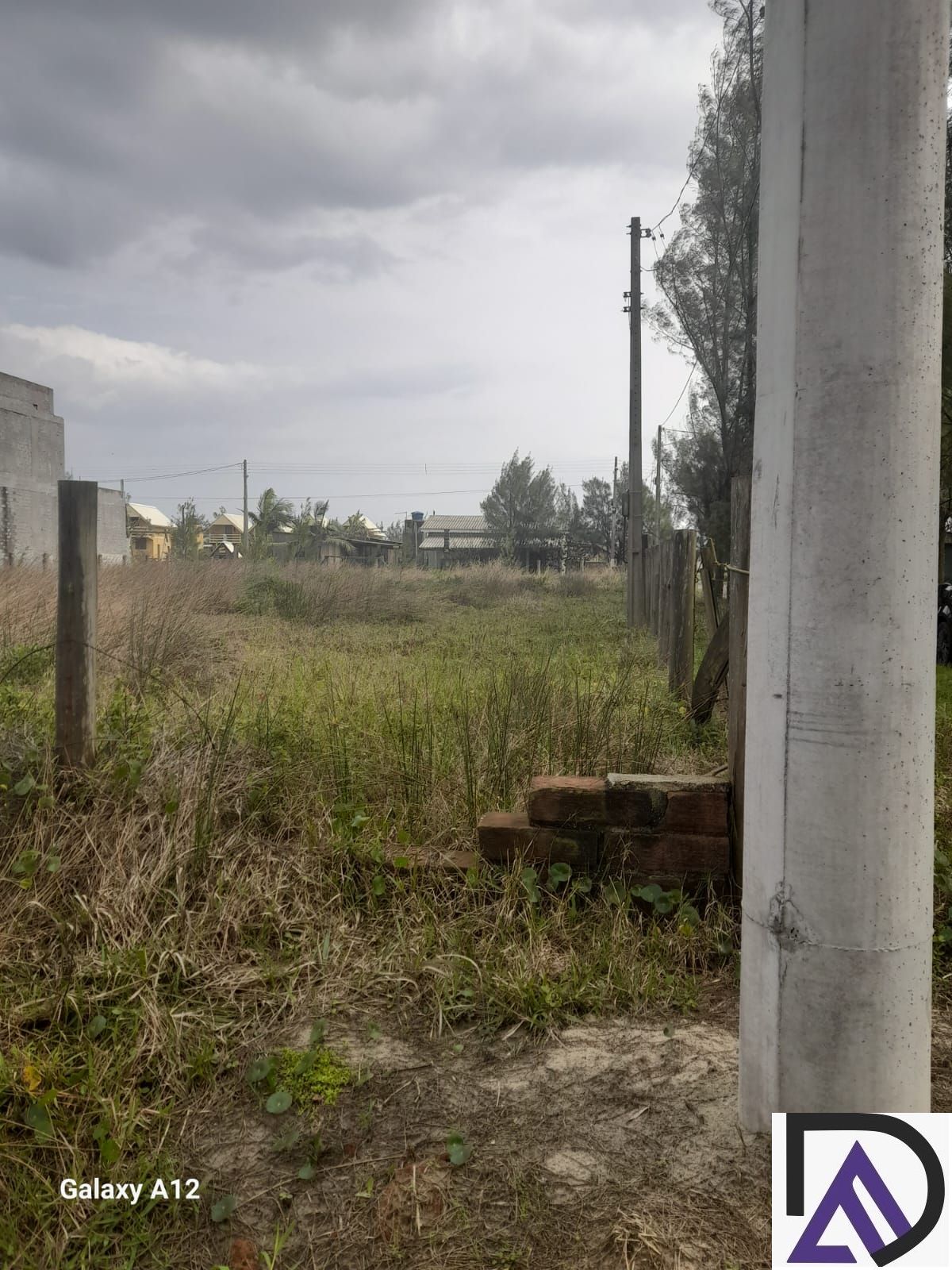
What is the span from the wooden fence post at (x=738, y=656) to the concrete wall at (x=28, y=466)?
18374 millimetres

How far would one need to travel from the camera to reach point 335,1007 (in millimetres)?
2492

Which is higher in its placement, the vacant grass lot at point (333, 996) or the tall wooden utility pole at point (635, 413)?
the tall wooden utility pole at point (635, 413)

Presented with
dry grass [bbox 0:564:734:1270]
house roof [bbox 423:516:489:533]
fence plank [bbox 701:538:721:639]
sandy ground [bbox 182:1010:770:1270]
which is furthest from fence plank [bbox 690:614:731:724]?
house roof [bbox 423:516:489:533]

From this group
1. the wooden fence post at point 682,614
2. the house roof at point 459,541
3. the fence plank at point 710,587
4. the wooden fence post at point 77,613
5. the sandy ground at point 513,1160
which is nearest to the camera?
the sandy ground at point 513,1160

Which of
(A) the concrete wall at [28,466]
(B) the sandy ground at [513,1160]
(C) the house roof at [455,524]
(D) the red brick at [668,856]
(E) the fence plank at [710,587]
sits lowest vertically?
(B) the sandy ground at [513,1160]

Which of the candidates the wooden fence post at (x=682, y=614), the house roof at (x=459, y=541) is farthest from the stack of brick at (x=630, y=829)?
the house roof at (x=459, y=541)

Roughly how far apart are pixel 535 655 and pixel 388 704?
3.17 meters

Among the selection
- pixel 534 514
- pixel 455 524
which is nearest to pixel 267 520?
pixel 534 514

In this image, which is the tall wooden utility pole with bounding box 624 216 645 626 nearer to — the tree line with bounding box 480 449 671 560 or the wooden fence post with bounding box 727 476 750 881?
the wooden fence post with bounding box 727 476 750 881

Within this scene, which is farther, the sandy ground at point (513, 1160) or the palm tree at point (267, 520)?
the palm tree at point (267, 520)

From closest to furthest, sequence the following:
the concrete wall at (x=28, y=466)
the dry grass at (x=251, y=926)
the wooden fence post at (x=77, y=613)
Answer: the dry grass at (x=251, y=926), the wooden fence post at (x=77, y=613), the concrete wall at (x=28, y=466)

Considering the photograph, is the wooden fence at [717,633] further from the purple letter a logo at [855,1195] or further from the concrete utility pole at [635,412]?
the concrete utility pole at [635,412]

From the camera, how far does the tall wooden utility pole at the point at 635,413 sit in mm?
14455

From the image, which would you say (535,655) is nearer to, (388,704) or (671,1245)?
(388,704)
